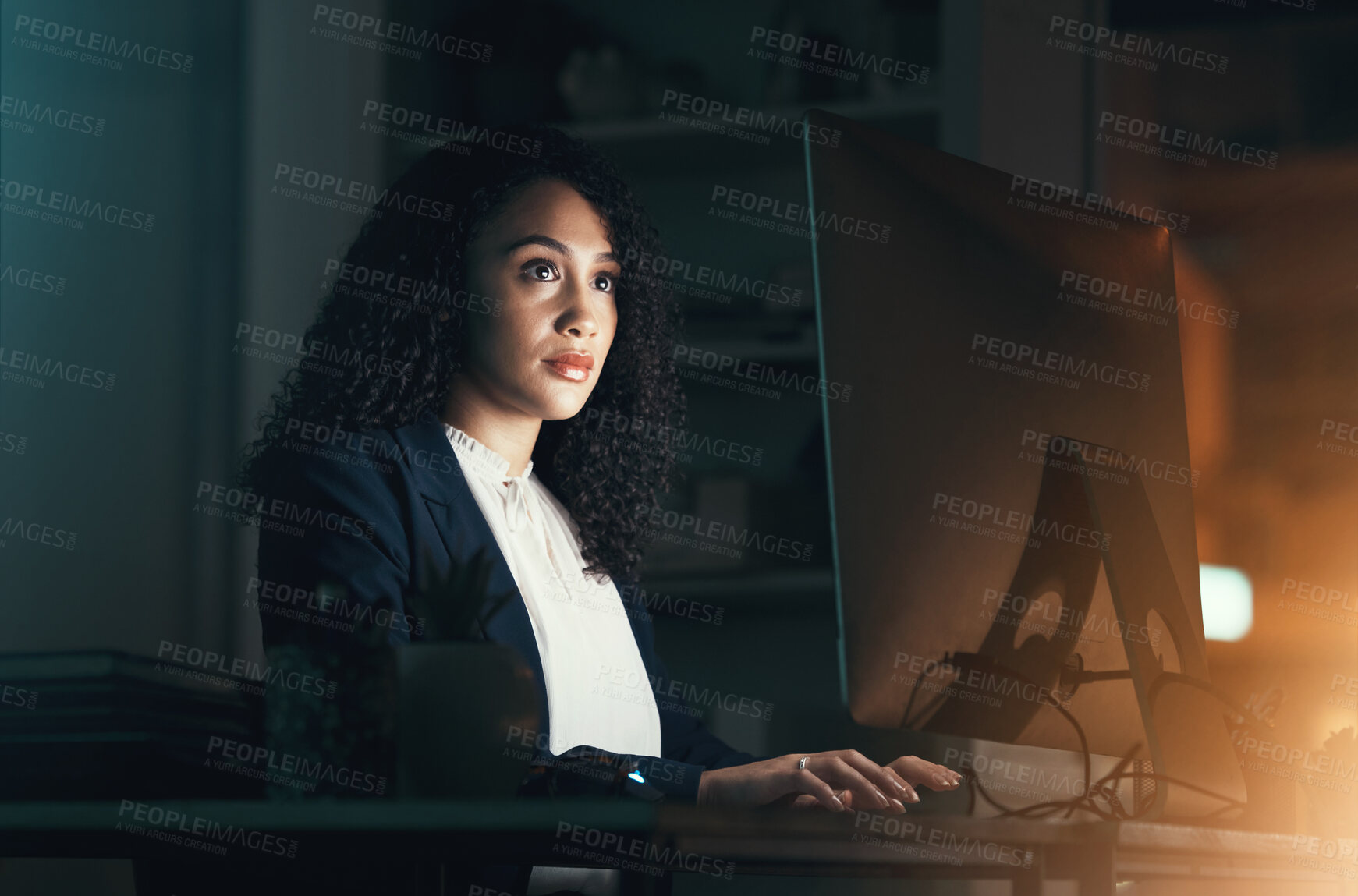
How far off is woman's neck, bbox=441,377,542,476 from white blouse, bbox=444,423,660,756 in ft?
0.04

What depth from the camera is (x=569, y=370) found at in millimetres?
1273

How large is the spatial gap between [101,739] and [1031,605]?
63cm

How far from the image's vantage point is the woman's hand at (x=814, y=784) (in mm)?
738

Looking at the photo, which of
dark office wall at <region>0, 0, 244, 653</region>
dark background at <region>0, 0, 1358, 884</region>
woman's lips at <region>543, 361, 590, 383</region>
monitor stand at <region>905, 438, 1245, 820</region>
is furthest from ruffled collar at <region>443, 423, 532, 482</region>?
dark office wall at <region>0, 0, 244, 653</region>

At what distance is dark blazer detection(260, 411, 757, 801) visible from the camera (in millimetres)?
999

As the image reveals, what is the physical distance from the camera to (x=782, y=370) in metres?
2.52

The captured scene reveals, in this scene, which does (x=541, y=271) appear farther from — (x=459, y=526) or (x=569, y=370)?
(x=459, y=526)

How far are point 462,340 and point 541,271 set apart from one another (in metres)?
0.13

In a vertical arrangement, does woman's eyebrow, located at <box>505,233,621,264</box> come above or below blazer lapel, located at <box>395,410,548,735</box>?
above

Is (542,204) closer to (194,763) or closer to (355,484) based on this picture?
(355,484)

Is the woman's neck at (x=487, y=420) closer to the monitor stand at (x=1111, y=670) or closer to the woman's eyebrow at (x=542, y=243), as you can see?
the woman's eyebrow at (x=542, y=243)

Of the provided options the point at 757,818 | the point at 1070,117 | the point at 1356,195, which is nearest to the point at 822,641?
the point at 1070,117

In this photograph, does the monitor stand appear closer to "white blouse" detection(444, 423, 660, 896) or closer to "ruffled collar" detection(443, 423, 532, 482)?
"white blouse" detection(444, 423, 660, 896)

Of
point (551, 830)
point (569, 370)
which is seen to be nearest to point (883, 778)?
point (551, 830)
